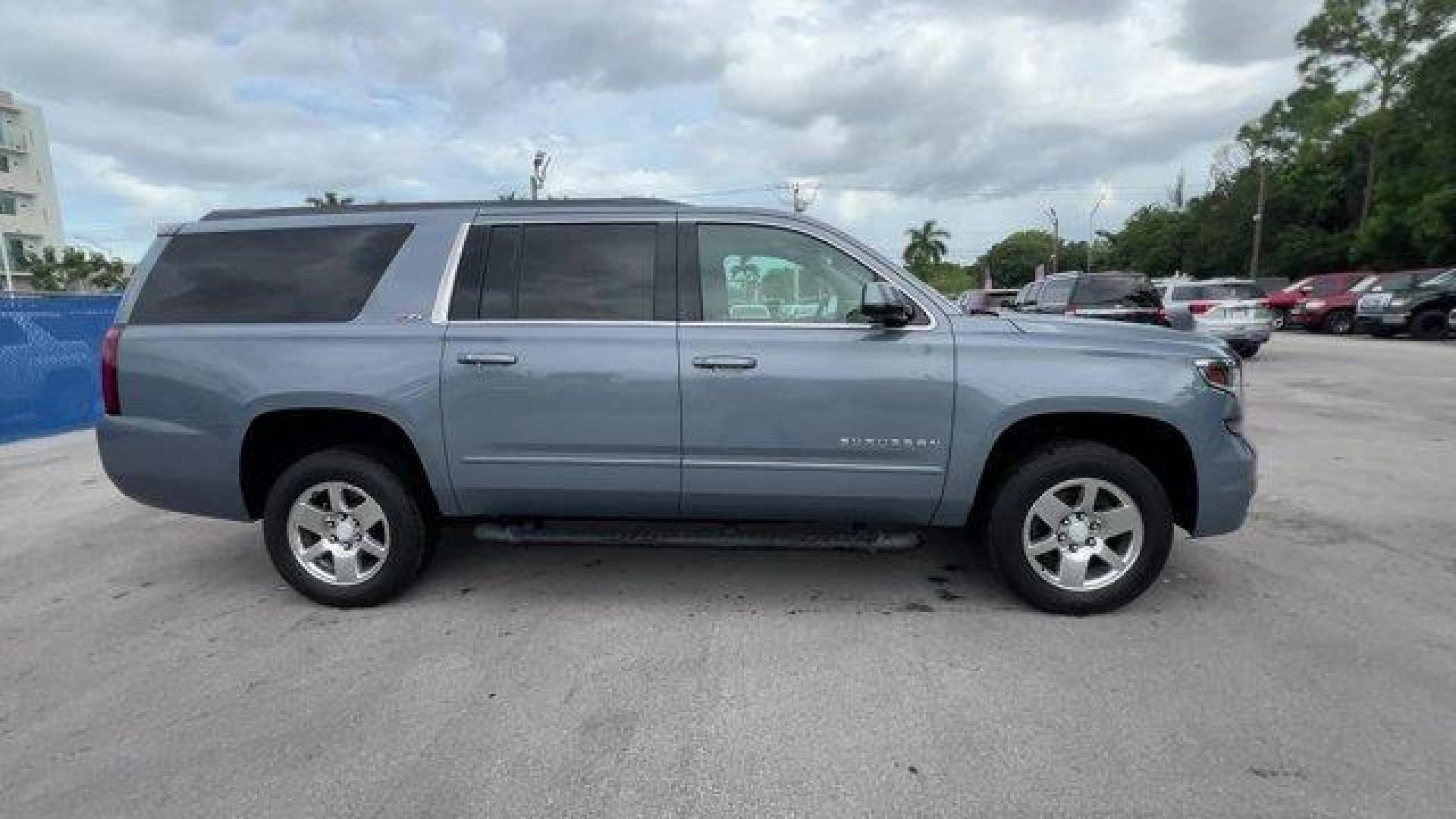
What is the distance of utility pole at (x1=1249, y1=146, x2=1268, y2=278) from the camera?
48250 millimetres

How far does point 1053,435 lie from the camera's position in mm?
4094

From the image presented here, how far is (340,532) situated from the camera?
13.7ft

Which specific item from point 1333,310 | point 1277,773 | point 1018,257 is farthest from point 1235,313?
point 1018,257

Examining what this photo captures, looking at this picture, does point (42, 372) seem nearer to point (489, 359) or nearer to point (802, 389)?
point (489, 359)

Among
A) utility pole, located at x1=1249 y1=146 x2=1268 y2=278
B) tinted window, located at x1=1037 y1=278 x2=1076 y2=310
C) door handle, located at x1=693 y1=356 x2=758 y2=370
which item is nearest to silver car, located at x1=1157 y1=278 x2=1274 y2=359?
tinted window, located at x1=1037 y1=278 x2=1076 y2=310

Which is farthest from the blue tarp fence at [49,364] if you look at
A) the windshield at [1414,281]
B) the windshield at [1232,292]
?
the windshield at [1414,281]

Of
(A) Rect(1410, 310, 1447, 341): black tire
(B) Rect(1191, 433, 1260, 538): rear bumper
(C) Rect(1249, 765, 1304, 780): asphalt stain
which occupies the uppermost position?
(B) Rect(1191, 433, 1260, 538): rear bumper

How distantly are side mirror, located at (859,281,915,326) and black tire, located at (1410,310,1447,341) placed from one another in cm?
2284

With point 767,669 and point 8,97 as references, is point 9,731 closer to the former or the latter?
point 767,669

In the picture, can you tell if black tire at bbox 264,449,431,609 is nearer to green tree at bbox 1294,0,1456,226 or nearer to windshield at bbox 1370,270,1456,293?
windshield at bbox 1370,270,1456,293

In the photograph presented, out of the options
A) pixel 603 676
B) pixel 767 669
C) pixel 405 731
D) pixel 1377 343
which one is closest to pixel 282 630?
pixel 405 731

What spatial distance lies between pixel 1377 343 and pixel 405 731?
2327 cm

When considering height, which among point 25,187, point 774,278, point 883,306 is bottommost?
point 883,306

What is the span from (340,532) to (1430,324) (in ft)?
81.7
